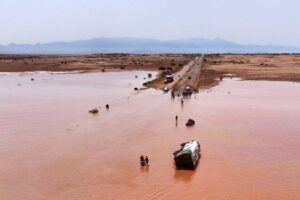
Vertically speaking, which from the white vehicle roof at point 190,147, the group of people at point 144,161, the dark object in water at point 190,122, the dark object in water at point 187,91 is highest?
the white vehicle roof at point 190,147

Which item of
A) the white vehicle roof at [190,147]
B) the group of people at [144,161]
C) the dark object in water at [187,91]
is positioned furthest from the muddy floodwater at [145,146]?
the dark object in water at [187,91]

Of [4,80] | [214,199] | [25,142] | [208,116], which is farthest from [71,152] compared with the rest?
[4,80]

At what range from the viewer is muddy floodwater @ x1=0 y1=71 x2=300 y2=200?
25547 millimetres

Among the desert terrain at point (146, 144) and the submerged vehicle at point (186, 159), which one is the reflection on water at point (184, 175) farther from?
A: the submerged vehicle at point (186, 159)

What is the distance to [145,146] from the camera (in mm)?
34125

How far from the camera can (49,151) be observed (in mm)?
32812

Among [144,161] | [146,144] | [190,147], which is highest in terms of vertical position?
[190,147]

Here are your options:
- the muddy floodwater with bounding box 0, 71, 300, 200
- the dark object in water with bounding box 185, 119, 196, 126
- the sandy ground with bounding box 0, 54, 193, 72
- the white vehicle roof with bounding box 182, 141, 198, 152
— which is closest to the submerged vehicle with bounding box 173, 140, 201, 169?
the white vehicle roof with bounding box 182, 141, 198, 152

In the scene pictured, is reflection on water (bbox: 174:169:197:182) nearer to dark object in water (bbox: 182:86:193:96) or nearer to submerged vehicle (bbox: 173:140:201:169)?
submerged vehicle (bbox: 173:140:201:169)

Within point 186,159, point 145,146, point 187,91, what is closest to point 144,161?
point 186,159

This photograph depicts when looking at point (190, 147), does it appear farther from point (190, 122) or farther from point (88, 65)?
point (88, 65)

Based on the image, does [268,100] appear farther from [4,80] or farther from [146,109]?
[4,80]

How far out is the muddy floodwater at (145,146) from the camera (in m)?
25.5

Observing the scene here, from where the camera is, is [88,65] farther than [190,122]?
Yes
